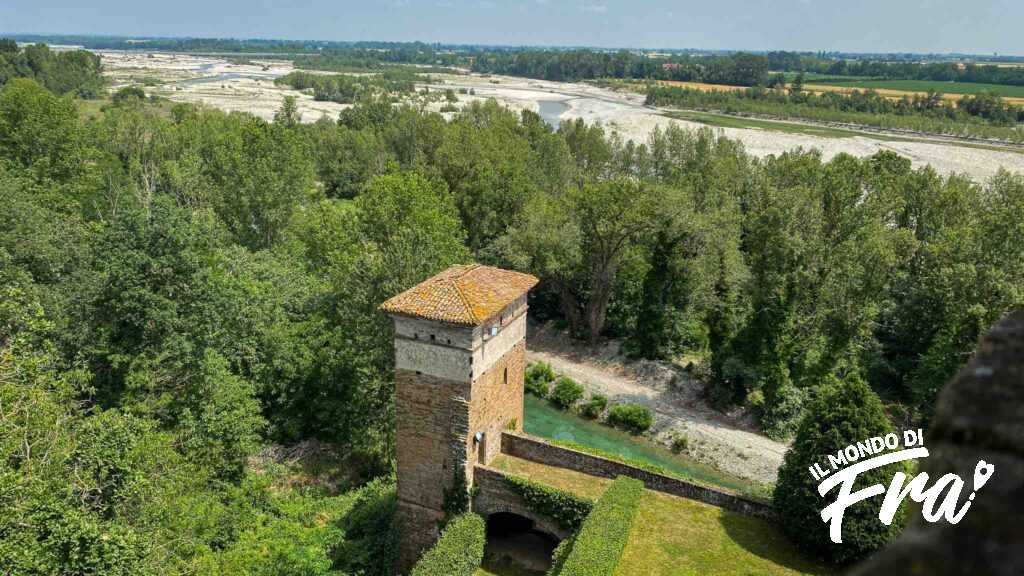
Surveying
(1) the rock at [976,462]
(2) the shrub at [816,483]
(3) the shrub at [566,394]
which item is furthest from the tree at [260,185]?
(1) the rock at [976,462]

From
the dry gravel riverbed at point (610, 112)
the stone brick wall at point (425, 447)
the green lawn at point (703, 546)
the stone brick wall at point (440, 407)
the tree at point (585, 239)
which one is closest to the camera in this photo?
the green lawn at point (703, 546)

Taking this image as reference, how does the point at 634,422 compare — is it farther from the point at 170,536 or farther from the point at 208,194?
the point at 208,194

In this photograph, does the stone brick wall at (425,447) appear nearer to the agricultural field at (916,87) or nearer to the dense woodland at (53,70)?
the dense woodland at (53,70)

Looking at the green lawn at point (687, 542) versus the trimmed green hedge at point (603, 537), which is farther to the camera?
the green lawn at point (687, 542)

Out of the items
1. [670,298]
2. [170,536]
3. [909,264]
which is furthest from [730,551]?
[909,264]

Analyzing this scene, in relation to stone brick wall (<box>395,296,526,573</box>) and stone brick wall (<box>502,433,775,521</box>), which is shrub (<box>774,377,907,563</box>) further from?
stone brick wall (<box>395,296,526,573</box>)

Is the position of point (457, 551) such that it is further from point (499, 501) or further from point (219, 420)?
point (219, 420)

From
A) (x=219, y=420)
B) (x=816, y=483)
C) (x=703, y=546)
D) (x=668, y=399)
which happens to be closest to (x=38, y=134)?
(x=219, y=420)
